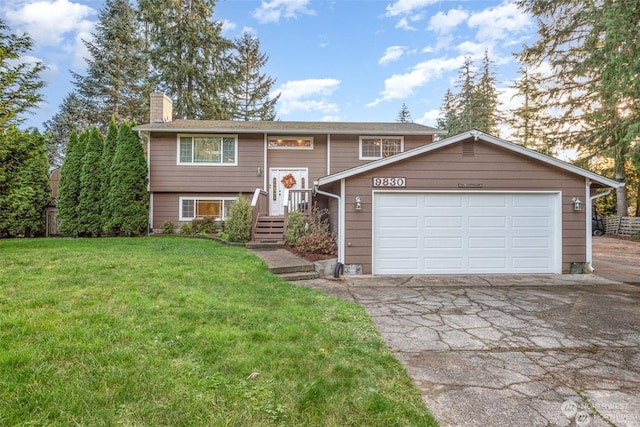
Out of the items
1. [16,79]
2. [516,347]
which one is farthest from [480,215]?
[16,79]

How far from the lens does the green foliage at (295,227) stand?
29.2 ft

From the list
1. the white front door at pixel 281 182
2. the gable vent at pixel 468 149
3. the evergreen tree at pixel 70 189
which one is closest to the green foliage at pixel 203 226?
the white front door at pixel 281 182

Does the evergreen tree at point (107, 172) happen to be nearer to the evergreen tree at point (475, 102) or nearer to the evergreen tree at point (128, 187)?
the evergreen tree at point (128, 187)

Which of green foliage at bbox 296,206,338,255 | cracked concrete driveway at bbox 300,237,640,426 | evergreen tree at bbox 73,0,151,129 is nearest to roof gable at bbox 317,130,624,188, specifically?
green foliage at bbox 296,206,338,255

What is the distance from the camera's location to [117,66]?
2216 centimetres

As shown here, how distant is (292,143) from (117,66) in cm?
1741

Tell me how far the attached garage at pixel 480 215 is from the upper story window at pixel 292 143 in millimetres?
6000

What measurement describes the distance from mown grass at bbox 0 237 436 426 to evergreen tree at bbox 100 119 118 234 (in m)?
7.46

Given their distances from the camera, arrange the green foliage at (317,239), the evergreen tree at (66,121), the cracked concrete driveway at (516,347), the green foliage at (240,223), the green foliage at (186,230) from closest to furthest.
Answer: the cracked concrete driveway at (516,347) < the green foliage at (317,239) < the green foliage at (240,223) < the green foliage at (186,230) < the evergreen tree at (66,121)

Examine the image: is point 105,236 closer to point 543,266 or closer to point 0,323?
point 0,323

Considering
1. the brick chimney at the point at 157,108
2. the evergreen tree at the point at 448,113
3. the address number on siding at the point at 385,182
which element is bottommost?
the address number on siding at the point at 385,182

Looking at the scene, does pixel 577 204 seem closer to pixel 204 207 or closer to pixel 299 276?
pixel 299 276

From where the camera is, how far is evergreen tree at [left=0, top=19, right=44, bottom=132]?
7672mm

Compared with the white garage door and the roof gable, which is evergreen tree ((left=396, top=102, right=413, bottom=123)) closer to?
the roof gable
